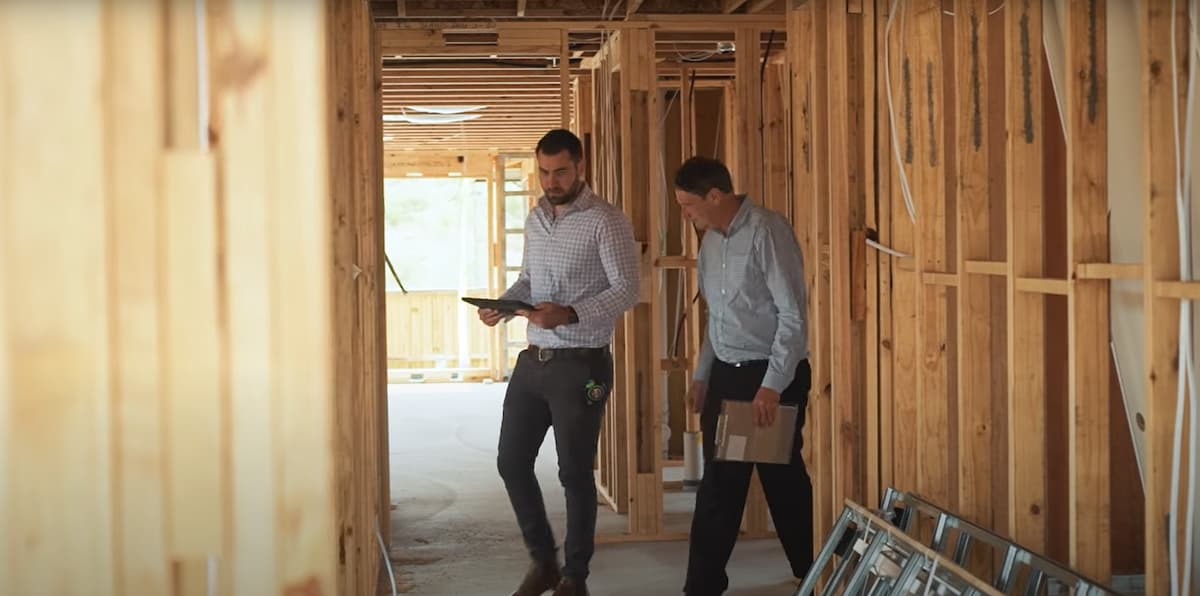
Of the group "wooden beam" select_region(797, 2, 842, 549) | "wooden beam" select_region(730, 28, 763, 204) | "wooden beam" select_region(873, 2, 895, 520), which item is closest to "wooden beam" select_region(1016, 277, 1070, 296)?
"wooden beam" select_region(873, 2, 895, 520)

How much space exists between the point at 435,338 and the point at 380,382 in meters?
8.54

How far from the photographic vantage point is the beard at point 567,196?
13.9ft

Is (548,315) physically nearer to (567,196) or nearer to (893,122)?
(567,196)

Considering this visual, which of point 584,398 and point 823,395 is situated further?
point 584,398

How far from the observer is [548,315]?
4.03 metres

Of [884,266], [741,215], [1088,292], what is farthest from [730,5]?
→ [1088,292]

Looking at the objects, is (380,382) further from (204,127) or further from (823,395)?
(204,127)

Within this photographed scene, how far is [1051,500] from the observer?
3.85m

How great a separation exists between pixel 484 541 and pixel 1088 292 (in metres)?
3.54

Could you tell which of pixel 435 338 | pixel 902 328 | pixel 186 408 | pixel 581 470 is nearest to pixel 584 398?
pixel 581 470

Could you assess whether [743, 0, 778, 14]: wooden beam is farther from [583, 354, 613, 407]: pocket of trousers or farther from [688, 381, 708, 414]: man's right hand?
[583, 354, 613, 407]: pocket of trousers

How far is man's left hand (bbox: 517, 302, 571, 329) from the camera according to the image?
4023 mm

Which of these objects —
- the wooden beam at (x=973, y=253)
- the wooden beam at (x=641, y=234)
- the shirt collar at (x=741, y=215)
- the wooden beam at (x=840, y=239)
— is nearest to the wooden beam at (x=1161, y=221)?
the wooden beam at (x=973, y=253)

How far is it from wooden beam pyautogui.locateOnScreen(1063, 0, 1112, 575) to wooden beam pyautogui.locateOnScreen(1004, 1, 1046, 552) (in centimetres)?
20
